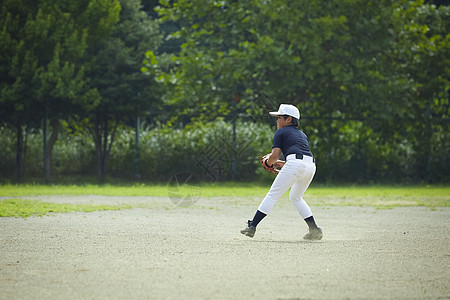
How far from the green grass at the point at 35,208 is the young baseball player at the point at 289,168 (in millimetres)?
4903

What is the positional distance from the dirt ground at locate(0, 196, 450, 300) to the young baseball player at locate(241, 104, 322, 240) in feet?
0.94

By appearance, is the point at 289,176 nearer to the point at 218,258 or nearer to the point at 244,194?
the point at 218,258

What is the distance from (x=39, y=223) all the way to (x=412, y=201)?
9.34 metres

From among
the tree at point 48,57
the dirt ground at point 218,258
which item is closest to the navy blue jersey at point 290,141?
the dirt ground at point 218,258

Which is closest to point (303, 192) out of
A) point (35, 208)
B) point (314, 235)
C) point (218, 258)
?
point (314, 235)

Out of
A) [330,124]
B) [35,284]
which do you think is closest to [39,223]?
[35,284]

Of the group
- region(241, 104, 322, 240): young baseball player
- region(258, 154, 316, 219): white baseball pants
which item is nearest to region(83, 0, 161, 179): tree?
region(241, 104, 322, 240): young baseball player

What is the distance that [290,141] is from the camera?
30.7 ft

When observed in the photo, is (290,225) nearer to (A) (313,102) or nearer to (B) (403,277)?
(B) (403,277)

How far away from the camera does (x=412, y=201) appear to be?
646 inches

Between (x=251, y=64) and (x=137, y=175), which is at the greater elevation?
(x=251, y=64)

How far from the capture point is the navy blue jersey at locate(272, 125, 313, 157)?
9.34m

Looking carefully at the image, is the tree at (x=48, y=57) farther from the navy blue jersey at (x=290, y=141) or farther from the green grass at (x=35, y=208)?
the navy blue jersey at (x=290, y=141)

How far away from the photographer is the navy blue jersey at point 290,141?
368 inches
